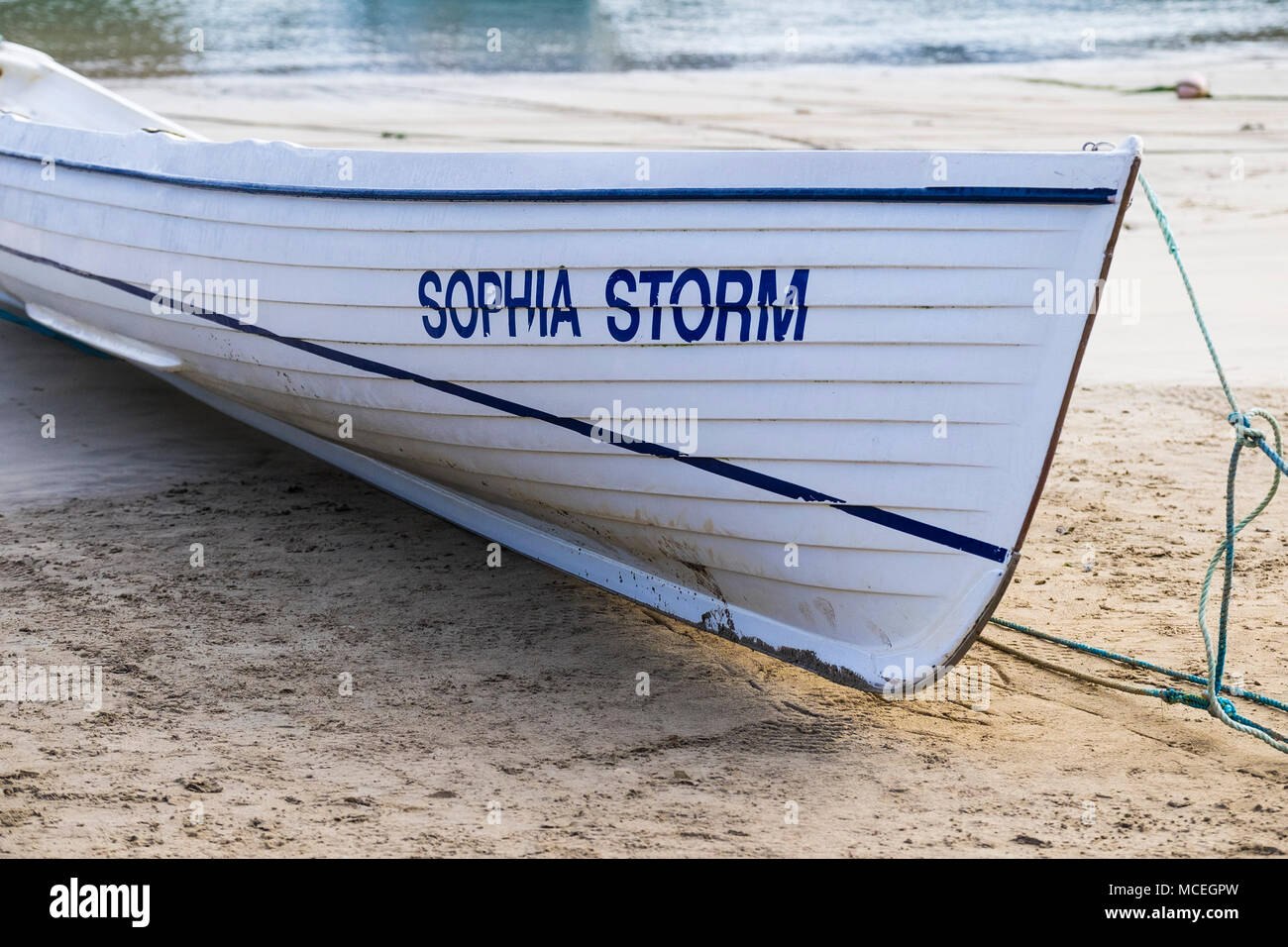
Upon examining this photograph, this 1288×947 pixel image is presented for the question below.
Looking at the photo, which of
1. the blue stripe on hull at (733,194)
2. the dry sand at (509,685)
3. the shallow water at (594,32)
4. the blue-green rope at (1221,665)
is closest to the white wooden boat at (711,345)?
the blue stripe on hull at (733,194)

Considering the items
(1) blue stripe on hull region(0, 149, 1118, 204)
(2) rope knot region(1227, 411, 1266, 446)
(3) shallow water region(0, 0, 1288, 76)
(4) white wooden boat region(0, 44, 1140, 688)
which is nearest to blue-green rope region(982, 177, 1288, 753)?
(2) rope knot region(1227, 411, 1266, 446)

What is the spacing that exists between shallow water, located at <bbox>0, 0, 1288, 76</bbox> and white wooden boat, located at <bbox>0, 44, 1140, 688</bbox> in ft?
53.1

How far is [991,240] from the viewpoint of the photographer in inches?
111

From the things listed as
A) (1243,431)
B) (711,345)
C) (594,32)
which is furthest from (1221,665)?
(594,32)

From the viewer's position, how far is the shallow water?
792 inches

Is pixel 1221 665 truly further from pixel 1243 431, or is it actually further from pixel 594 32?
pixel 594 32

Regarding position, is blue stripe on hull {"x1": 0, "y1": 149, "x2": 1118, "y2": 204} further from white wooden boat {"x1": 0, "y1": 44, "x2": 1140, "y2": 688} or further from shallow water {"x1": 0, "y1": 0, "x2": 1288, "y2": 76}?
shallow water {"x1": 0, "y1": 0, "x2": 1288, "y2": 76}

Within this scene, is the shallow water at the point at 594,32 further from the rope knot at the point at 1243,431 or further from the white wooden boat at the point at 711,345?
the rope knot at the point at 1243,431

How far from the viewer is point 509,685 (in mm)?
3305

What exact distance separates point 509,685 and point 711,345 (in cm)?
103

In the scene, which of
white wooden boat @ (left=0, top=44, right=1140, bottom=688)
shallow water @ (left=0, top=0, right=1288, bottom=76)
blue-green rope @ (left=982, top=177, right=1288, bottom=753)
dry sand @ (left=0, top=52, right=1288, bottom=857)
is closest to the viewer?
dry sand @ (left=0, top=52, right=1288, bottom=857)

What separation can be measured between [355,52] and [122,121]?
50.3ft

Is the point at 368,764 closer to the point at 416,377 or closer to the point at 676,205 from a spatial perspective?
the point at 416,377

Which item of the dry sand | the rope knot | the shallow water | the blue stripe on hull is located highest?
the shallow water
